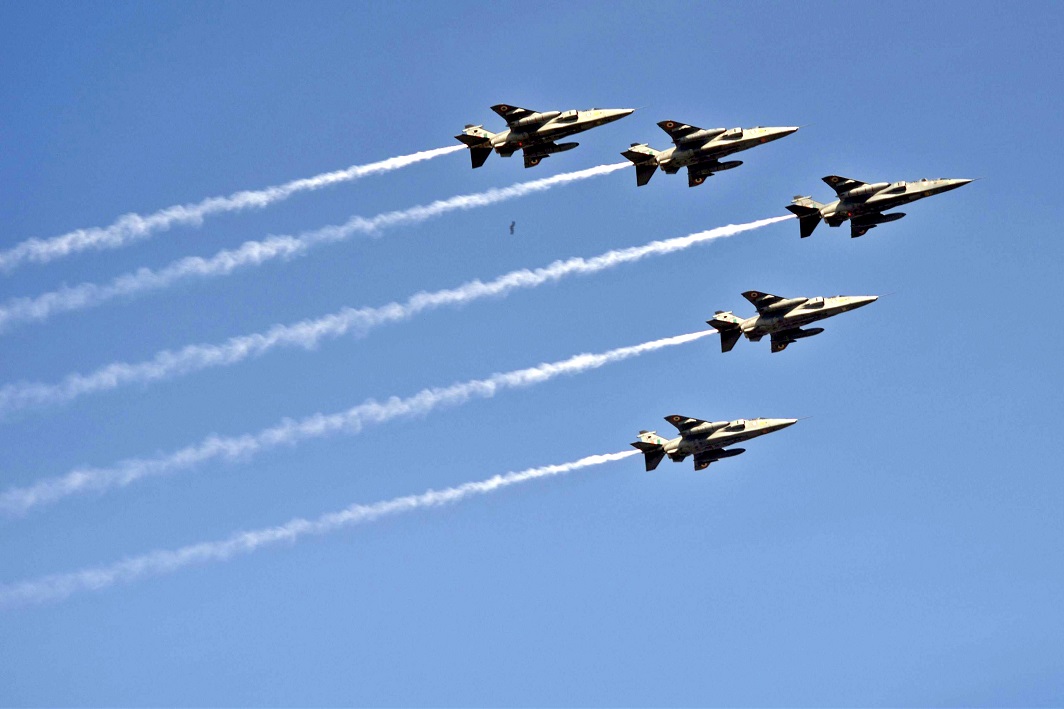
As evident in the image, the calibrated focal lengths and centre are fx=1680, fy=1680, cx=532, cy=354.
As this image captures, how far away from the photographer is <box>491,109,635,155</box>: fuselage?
120 meters

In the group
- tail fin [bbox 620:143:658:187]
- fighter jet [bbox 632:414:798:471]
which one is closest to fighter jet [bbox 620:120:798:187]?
tail fin [bbox 620:143:658:187]

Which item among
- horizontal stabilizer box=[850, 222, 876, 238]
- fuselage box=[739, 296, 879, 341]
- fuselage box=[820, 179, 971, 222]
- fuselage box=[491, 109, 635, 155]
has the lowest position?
fuselage box=[739, 296, 879, 341]

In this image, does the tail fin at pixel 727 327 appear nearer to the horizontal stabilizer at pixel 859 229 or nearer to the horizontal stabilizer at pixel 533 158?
the horizontal stabilizer at pixel 859 229

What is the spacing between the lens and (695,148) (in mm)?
121938

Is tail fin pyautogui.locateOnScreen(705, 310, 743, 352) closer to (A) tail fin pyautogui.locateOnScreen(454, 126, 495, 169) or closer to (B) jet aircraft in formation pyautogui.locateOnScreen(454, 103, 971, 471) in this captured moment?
(B) jet aircraft in formation pyautogui.locateOnScreen(454, 103, 971, 471)

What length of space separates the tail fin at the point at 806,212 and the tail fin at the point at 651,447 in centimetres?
1851

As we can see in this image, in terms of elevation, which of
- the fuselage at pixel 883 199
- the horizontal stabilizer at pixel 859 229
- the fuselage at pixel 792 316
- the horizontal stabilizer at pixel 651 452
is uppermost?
the fuselage at pixel 883 199

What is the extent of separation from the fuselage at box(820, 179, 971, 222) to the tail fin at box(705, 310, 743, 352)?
1004 centimetres

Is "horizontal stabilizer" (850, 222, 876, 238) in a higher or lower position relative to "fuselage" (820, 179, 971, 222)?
lower

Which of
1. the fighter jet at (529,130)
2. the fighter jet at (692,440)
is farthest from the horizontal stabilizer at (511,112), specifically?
the fighter jet at (692,440)

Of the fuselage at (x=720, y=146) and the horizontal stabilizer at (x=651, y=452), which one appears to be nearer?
the horizontal stabilizer at (x=651, y=452)

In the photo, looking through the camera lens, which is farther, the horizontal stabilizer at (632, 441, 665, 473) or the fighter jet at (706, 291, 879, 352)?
the fighter jet at (706, 291, 879, 352)

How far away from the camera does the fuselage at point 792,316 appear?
12206cm

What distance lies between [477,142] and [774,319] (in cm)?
2500
